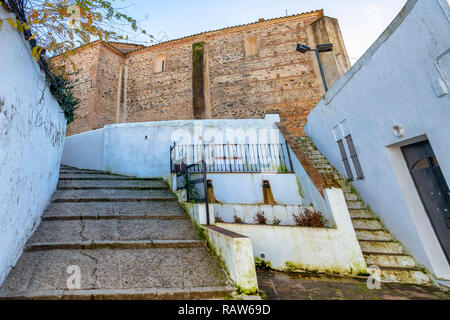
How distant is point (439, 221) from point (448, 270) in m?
0.75

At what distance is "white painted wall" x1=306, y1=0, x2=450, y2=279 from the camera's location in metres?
3.00

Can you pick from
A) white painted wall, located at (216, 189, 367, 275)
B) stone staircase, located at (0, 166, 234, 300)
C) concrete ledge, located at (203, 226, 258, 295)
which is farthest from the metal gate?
concrete ledge, located at (203, 226, 258, 295)

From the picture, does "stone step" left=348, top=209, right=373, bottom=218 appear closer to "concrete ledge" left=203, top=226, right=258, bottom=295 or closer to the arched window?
"concrete ledge" left=203, top=226, right=258, bottom=295

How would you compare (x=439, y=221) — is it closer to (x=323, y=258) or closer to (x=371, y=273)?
(x=371, y=273)

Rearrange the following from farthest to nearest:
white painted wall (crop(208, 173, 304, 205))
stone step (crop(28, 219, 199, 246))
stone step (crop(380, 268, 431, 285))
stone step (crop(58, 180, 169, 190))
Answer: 1. white painted wall (crop(208, 173, 304, 205))
2. stone step (crop(58, 180, 169, 190))
3. stone step (crop(380, 268, 431, 285))
4. stone step (crop(28, 219, 199, 246))

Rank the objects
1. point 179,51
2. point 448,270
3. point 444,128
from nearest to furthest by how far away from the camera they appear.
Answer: point 444,128
point 448,270
point 179,51

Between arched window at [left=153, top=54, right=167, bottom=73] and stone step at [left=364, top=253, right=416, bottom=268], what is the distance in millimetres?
16196

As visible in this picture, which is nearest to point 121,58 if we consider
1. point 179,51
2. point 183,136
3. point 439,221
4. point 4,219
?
point 179,51

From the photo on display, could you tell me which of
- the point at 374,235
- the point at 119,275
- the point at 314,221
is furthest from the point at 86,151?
the point at 374,235

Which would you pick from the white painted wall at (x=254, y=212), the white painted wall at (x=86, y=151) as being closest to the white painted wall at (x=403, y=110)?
the white painted wall at (x=254, y=212)

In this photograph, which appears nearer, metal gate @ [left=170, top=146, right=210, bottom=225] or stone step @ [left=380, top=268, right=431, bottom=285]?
stone step @ [left=380, top=268, right=431, bottom=285]

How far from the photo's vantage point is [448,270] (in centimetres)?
328

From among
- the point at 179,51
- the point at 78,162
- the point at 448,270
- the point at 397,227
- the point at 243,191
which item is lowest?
the point at 448,270

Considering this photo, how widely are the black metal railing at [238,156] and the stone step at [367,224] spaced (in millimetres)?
2791
